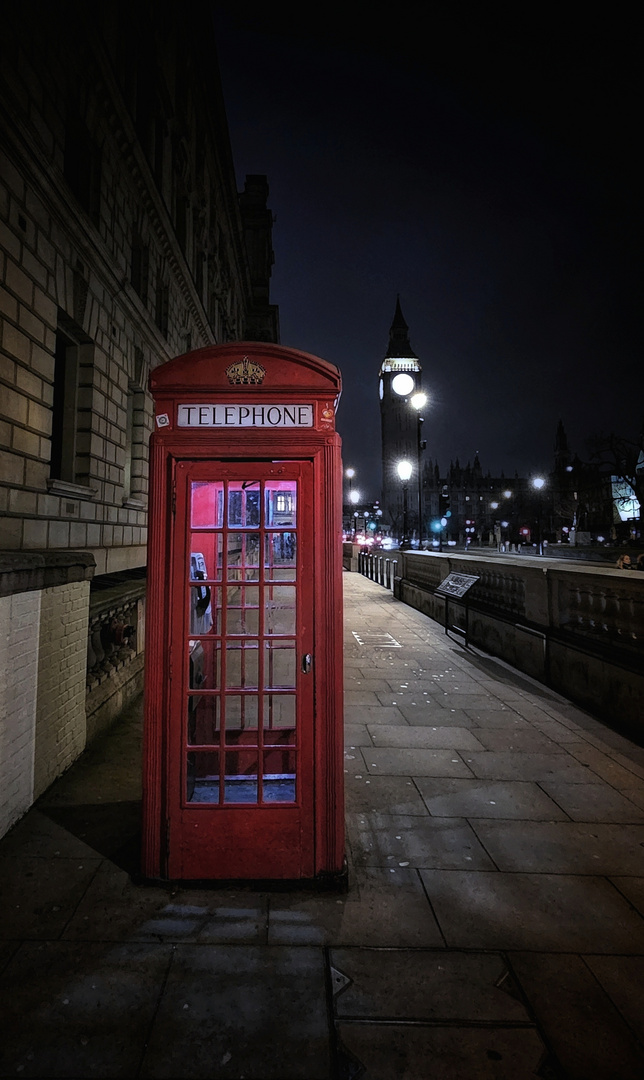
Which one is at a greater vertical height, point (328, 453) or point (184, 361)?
point (184, 361)

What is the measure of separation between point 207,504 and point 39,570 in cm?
163

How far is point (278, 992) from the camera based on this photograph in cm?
220

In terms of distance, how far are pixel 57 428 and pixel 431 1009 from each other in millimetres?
8435

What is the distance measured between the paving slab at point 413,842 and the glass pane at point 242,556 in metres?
2.10

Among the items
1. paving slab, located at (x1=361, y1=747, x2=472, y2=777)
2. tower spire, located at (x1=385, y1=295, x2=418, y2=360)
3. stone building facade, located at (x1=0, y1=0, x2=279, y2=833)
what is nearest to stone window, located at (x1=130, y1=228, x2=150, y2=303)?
stone building facade, located at (x1=0, y1=0, x2=279, y2=833)

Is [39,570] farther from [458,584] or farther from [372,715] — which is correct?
[458,584]

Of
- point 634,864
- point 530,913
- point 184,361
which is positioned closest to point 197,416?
point 184,361

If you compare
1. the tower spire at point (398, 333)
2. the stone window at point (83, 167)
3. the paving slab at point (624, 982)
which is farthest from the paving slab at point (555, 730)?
the tower spire at point (398, 333)

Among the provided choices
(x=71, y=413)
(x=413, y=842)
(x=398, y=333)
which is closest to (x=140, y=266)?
(x=71, y=413)

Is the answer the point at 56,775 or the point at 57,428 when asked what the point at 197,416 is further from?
the point at 57,428

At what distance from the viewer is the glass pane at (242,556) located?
10.6ft

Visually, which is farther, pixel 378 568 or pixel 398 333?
pixel 398 333

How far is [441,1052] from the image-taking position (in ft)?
6.42

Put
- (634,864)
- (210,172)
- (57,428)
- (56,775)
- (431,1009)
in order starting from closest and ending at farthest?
1. (431,1009)
2. (634,864)
3. (56,775)
4. (57,428)
5. (210,172)
